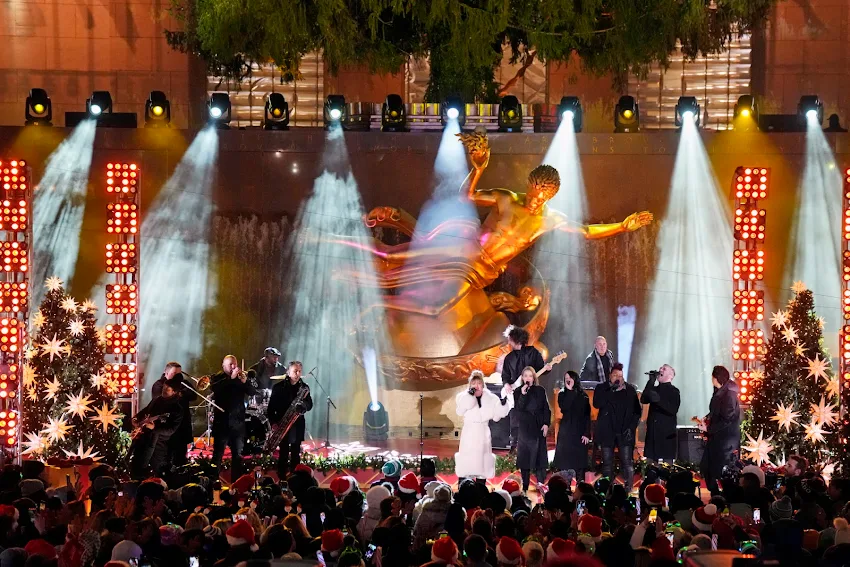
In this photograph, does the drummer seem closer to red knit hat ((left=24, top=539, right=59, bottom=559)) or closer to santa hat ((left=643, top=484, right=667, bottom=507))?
santa hat ((left=643, top=484, right=667, bottom=507))

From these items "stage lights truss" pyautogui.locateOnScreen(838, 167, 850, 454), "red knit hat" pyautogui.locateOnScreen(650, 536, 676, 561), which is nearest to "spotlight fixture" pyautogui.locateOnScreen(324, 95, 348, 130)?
"stage lights truss" pyautogui.locateOnScreen(838, 167, 850, 454)

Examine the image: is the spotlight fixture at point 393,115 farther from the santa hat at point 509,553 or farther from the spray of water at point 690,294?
the santa hat at point 509,553

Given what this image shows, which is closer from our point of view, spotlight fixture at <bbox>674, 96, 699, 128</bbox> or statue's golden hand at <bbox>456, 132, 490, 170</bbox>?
statue's golden hand at <bbox>456, 132, 490, 170</bbox>

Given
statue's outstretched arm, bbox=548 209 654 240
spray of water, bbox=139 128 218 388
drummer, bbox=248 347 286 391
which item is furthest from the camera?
spray of water, bbox=139 128 218 388

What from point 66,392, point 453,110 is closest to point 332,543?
point 66,392

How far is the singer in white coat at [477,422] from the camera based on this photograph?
41.2 feet

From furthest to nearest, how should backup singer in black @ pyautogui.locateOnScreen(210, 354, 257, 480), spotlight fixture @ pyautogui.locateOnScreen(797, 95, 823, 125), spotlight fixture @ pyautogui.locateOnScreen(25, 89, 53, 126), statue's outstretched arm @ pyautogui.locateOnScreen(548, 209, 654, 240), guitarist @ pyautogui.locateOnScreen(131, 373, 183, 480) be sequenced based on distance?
spotlight fixture @ pyautogui.locateOnScreen(25, 89, 53, 126) → spotlight fixture @ pyautogui.locateOnScreen(797, 95, 823, 125) → statue's outstretched arm @ pyautogui.locateOnScreen(548, 209, 654, 240) → backup singer in black @ pyautogui.locateOnScreen(210, 354, 257, 480) → guitarist @ pyautogui.locateOnScreen(131, 373, 183, 480)

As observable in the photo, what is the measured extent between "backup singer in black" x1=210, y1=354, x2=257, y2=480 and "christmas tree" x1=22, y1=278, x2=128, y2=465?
1.14 m

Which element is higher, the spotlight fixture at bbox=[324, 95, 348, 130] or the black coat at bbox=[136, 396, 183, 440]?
the spotlight fixture at bbox=[324, 95, 348, 130]

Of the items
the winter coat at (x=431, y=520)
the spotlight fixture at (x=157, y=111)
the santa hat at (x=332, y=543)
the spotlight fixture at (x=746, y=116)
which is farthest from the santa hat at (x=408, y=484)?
the spotlight fixture at (x=746, y=116)

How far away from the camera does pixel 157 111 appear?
18672 mm

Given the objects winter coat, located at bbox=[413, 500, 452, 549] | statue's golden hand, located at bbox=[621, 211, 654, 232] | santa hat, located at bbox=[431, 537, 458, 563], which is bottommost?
winter coat, located at bbox=[413, 500, 452, 549]

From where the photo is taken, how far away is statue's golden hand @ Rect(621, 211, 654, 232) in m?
17.6

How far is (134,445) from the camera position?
12898 mm
